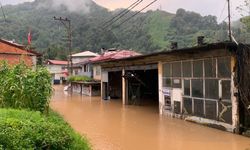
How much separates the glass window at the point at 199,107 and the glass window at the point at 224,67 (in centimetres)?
200

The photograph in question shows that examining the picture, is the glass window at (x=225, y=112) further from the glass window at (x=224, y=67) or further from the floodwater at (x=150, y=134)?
the glass window at (x=224, y=67)

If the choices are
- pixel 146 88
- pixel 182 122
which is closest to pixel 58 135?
pixel 182 122

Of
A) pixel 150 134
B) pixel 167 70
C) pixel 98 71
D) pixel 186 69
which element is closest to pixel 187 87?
pixel 186 69

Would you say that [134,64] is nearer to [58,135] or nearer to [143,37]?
[58,135]

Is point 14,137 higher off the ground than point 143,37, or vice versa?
point 143,37

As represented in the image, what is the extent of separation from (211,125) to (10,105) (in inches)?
347

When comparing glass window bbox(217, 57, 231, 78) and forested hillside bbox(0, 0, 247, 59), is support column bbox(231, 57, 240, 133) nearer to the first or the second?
glass window bbox(217, 57, 231, 78)

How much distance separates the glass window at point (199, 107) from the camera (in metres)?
16.8

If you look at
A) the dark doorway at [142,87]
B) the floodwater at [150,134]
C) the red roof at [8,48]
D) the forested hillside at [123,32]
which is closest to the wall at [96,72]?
the dark doorway at [142,87]

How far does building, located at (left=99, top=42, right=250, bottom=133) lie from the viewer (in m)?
14.3

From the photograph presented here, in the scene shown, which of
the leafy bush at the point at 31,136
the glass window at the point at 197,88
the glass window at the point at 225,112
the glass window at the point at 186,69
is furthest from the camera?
the glass window at the point at 186,69

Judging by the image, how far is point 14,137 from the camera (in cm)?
661

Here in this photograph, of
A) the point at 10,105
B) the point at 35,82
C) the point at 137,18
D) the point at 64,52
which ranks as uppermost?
the point at 137,18

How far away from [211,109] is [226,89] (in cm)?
147
